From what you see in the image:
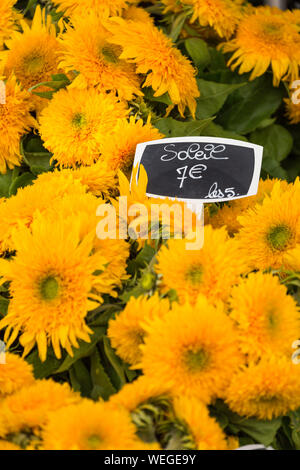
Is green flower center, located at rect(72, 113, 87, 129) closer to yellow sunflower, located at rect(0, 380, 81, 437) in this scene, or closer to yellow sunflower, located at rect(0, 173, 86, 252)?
yellow sunflower, located at rect(0, 173, 86, 252)

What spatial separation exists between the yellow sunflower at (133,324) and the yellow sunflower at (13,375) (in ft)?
0.38

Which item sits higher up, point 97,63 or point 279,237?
point 97,63

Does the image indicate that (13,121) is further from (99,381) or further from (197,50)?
(99,381)

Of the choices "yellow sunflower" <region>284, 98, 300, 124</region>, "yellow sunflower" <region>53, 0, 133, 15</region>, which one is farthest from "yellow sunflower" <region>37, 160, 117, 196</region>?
"yellow sunflower" <region>284, 98, 300, 124</region>

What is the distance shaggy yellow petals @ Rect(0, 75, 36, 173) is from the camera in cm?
111

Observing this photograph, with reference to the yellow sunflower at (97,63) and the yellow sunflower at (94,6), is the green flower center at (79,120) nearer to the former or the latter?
the yellow sunflower at (97,63)

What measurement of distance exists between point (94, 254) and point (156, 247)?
109 mm

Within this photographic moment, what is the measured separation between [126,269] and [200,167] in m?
0.24

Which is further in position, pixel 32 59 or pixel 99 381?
pixel 32 59

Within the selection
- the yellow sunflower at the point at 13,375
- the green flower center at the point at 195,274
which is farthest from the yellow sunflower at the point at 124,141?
the yellow sunflower at the point at 13,375

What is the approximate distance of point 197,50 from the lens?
1305mm

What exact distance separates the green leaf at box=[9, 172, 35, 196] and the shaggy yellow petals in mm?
29

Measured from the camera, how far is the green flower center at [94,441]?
586 mm

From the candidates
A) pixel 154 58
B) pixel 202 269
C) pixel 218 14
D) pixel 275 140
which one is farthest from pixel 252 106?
pixel 202 269
